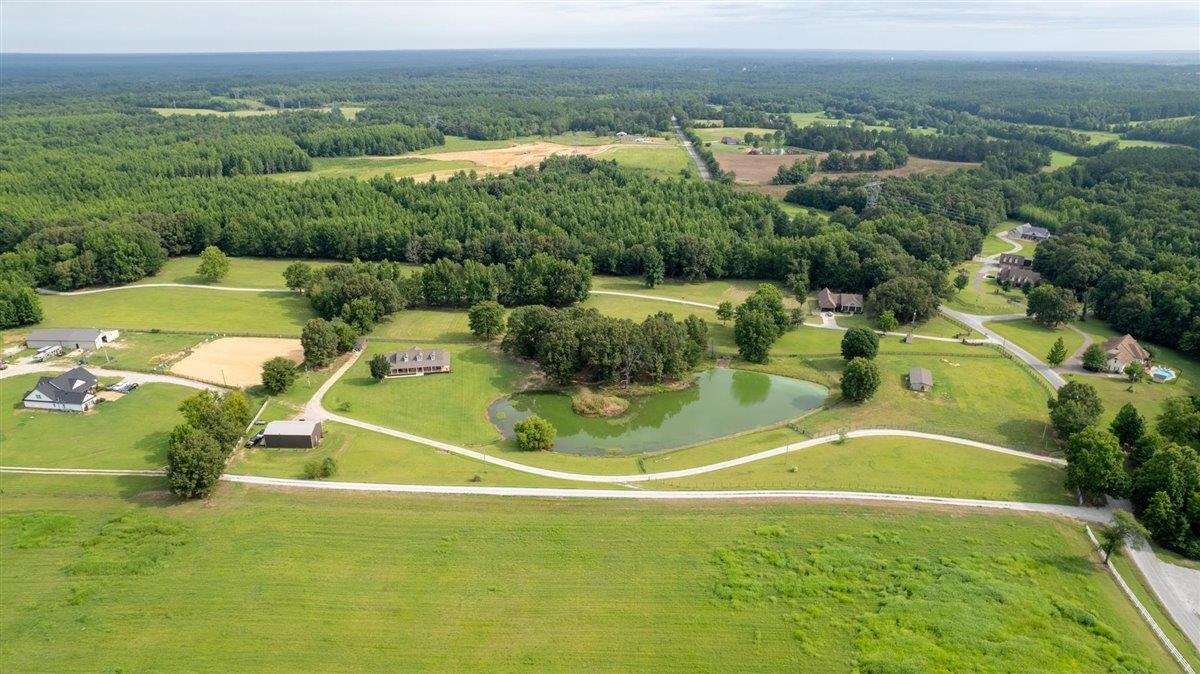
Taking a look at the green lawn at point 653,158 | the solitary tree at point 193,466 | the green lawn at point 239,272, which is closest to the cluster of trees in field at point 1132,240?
the green lawn at point 653,158

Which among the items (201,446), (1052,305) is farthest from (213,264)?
(1052,305)

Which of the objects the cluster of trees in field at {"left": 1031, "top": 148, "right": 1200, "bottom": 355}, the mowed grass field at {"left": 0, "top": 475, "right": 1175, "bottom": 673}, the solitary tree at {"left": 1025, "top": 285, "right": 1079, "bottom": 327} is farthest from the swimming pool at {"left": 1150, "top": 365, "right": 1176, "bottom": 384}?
the mowed grass field at {"left": 0, "top": 475, "right": 1175, "bottom": 673}

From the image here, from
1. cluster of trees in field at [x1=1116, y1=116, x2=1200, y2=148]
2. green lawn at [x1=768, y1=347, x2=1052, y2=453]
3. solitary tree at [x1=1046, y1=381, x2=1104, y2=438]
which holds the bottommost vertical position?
green lawn at [x1=768, y1=347, x2=1052, y2=453]

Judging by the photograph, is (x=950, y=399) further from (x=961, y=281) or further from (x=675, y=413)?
(x=961, y=281)

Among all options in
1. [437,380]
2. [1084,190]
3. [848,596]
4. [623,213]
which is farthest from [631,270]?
[1084,190]

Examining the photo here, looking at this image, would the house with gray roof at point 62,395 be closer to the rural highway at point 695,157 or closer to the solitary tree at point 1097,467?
the solitary tree at point 1097,467

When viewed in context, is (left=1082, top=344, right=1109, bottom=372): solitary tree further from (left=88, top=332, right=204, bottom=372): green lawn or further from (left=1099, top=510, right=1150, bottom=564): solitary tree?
(left=88, top=332, right=204, bottom=372): green lawn

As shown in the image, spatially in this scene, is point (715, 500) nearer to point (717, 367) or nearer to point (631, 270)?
point (717, 367)
